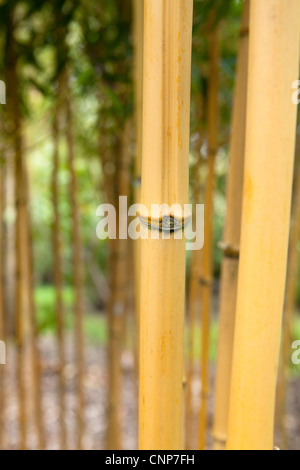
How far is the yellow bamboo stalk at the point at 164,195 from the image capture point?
0.41m

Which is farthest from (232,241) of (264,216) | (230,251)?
(264,216)

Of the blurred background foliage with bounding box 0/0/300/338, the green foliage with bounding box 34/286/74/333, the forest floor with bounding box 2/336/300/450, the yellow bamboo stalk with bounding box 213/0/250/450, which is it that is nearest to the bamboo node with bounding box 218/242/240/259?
the yellow bamboo stalk with bounding box 213/0/250/450

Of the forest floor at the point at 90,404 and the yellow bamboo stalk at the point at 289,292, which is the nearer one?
the yellow bamboo stalk at the point at 289,292

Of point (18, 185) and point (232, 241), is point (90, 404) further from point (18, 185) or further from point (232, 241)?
point (232, 241)

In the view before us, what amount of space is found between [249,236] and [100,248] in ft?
10.3

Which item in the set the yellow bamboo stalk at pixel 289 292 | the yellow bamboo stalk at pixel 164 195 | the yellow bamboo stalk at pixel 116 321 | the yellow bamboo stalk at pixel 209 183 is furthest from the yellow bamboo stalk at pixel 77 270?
the yellow bamboo stalk at pixel 164 195

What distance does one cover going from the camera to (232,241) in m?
0.60

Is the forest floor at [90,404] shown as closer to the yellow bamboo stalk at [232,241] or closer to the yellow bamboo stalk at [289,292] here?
the yellow bamboo stalk at [289,292]

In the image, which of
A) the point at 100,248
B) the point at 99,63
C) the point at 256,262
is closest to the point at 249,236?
the point at 256,262

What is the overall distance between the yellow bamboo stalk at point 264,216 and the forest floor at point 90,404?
1.33 meters

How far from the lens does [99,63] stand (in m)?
1.12

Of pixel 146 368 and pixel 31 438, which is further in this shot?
pixel 31 438

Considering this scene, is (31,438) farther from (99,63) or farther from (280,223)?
(280,223)
